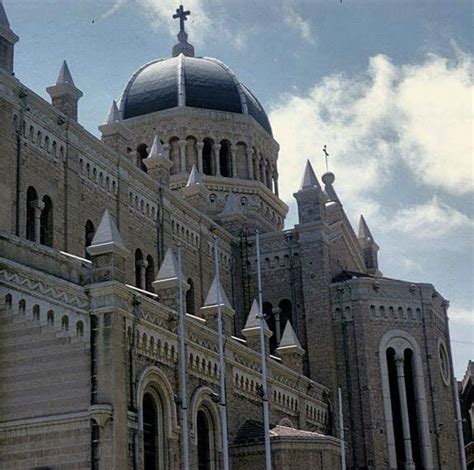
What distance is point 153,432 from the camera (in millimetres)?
29406

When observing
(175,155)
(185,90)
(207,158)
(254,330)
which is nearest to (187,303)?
(254,330)

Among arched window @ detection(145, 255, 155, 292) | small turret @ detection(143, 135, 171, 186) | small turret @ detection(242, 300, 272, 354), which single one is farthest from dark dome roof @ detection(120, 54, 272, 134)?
small turret @ detection(242, 300, 272, 354)

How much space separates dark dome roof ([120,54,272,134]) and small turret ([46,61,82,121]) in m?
18.0

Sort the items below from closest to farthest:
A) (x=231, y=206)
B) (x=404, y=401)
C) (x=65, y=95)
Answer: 1. (x=65, y=95)
2. (x=404, y=401)
3. (x=231, y=206)

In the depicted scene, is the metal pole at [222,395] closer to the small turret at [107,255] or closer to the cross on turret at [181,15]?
the small turret at [107,255]

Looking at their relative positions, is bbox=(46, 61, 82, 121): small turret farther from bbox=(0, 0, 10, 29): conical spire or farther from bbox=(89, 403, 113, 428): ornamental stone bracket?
bbox=(89, 403, 113, 428): ornamental stone bracket

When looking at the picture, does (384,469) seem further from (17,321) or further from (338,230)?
(17,321)

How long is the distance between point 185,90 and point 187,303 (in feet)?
50.6

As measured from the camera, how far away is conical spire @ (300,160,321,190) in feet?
159

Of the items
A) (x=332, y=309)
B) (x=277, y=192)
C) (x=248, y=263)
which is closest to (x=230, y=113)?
(x=277, y=192)

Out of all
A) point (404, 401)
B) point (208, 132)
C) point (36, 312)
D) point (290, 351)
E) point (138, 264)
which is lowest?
point (36, 312)

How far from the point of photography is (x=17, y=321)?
2712 centimetres

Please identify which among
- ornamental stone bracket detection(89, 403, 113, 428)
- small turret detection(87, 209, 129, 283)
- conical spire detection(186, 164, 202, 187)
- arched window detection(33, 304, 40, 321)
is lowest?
ornamental stone bracket detection(89, 403, 113, 428)

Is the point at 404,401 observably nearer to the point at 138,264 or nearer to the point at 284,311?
the point at 284,311
